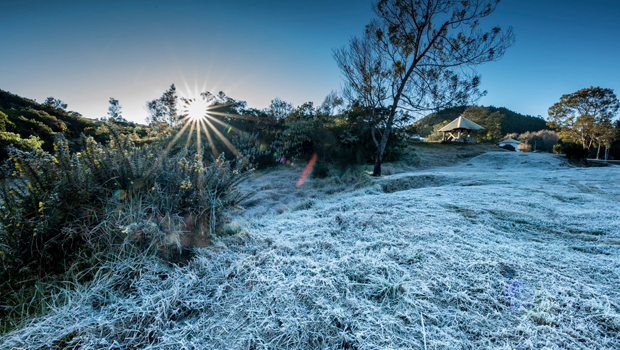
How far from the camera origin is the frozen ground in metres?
0.90

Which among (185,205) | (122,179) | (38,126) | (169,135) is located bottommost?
(185,205)

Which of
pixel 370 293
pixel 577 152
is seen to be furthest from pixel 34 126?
pixel 577 152

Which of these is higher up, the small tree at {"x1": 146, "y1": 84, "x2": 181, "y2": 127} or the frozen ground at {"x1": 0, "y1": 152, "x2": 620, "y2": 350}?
the small tree at {"x1": 146, "y1": 84, "x2": 181, "y2": 127}

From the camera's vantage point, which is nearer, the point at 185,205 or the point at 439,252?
the point at 439,252

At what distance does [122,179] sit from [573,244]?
3601mm

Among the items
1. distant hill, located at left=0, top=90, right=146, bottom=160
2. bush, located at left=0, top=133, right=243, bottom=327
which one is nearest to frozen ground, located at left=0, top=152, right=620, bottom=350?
bush, located at left=0, top=133, right=243, bottom=327

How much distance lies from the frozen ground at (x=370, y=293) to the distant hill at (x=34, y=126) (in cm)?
503

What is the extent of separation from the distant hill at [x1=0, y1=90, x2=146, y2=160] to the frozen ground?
198 inches

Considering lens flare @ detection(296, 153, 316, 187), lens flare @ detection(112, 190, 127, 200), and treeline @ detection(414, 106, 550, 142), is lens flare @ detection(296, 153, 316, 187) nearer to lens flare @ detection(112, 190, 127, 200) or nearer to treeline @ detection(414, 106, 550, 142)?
lens flare @ detection(112, 190, 127, 200)

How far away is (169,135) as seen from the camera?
24.7ft

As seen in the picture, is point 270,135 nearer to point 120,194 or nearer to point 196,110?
point 196,110

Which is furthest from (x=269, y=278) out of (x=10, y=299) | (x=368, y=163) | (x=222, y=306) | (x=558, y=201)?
(x=368, y=163)

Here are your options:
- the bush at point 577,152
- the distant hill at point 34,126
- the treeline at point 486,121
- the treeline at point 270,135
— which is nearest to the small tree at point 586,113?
the treeline at point 486,121

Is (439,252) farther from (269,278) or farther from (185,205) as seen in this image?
(185,205)
